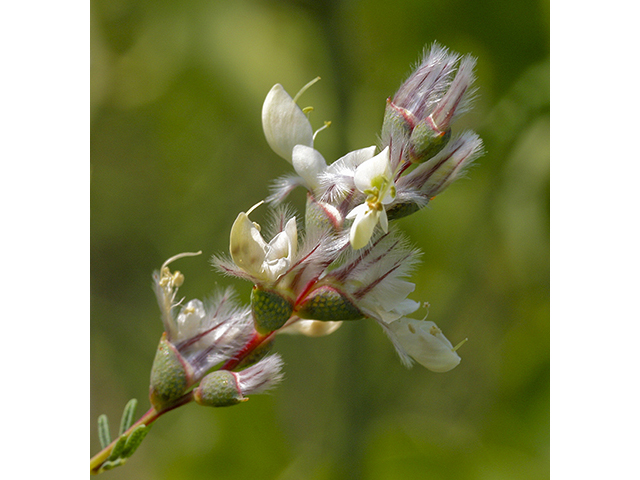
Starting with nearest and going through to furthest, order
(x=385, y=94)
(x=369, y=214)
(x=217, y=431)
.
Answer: (x=369, y=214) → (x=217, y=431) → (x=385, y=94)

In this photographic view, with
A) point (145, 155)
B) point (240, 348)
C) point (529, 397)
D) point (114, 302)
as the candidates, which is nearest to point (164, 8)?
point (145, 155)

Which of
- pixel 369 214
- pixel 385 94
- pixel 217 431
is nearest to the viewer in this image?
pixel 369 214

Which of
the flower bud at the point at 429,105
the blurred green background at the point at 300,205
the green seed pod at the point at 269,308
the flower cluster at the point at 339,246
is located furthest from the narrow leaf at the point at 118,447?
the blurred green background at the point at 300,205

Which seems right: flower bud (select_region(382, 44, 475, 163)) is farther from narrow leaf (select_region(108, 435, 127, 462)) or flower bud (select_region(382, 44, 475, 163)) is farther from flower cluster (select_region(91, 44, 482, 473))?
narrow leaf (select_region(108, 435, 127, 462))

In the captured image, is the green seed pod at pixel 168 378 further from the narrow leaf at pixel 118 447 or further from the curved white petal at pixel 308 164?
the curved white petal at pixel 308 164

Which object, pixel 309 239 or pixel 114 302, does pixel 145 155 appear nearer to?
pixel 114 302

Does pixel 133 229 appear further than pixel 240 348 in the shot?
Yes

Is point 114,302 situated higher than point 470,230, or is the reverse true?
point 114,302
